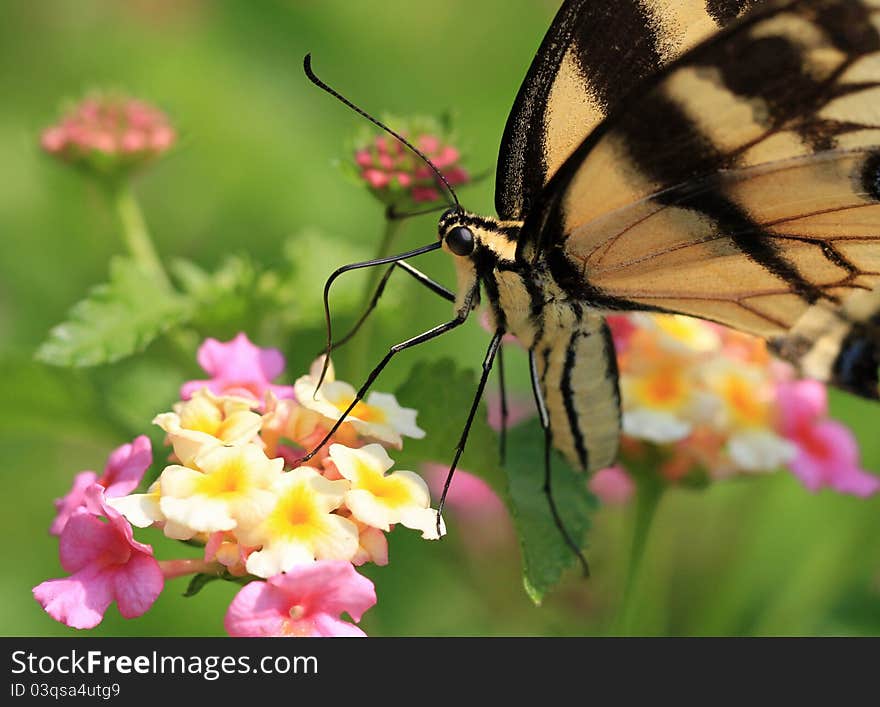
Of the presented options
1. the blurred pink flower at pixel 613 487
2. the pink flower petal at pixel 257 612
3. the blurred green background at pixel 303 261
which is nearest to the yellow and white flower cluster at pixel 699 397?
the blurred green background at pixel 303 261

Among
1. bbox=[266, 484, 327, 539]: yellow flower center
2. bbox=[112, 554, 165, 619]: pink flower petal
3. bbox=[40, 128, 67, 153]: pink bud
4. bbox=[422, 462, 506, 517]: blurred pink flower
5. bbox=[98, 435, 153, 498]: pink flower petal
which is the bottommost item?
bbox=[112, 554, 165, 619]: pink flower petal

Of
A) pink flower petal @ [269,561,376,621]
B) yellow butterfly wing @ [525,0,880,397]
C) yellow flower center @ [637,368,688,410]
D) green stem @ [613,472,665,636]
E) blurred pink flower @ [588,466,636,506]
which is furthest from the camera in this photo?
blurred pink flower @ [588,466,636,506]

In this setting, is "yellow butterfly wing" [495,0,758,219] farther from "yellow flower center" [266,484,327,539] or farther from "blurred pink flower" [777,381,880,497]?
"blurred pink flower" [777,381,880,497]

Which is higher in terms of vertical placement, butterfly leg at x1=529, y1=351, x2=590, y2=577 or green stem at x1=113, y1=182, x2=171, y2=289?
green stem at x1=113, y1=182, x2=171, y2=289

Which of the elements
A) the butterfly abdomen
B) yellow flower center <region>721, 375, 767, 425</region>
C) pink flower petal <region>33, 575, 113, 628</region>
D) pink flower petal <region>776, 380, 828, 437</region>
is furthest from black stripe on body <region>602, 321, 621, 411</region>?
pink flower petal <region>33, 575, 113, 628</region>

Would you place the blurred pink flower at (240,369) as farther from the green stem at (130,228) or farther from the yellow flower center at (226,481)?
the green stem at (130,228)

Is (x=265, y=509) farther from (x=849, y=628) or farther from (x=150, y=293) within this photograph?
(x=849, y=628)
